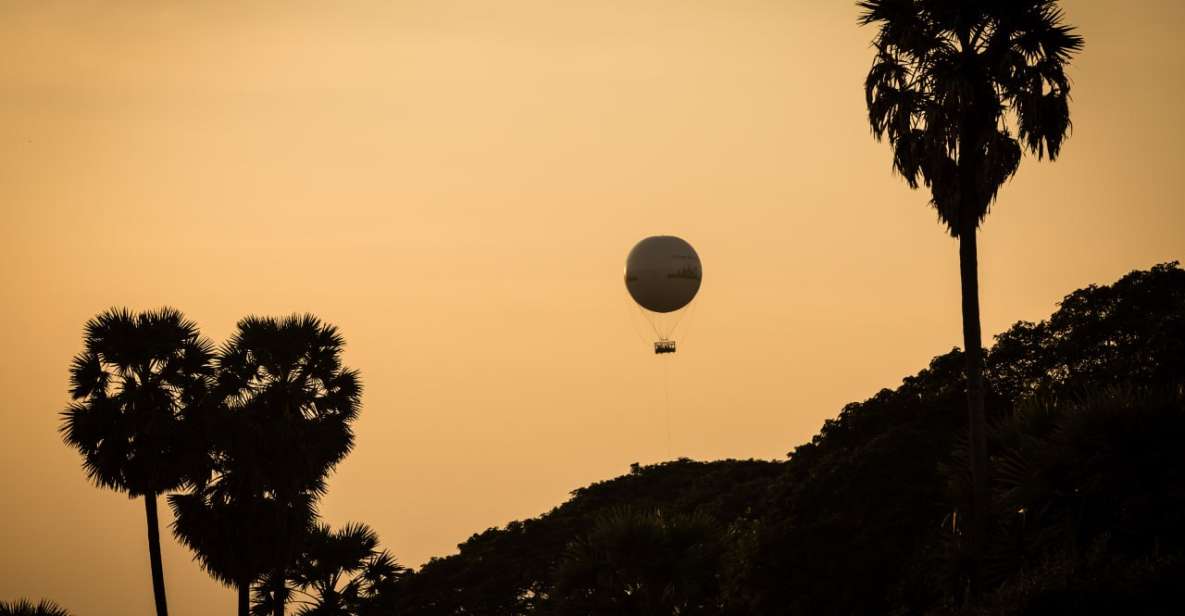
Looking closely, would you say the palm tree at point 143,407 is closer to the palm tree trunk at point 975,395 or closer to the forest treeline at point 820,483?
the forest treeline at point 820,483

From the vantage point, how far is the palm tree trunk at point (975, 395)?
26781 millimetres

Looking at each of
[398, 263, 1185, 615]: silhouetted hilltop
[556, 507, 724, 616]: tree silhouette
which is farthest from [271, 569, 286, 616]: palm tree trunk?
[556, 507, 724, 616]: tree silhouette

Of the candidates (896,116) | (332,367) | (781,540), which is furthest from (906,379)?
(896,116)

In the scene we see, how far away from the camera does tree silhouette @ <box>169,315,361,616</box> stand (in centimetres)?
4247

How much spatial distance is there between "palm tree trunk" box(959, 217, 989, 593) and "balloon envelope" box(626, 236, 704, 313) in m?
35.6

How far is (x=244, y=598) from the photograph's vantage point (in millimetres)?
42188

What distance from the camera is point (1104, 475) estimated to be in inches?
1041

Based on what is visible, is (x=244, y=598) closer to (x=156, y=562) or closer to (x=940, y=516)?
(x=156, y=562)

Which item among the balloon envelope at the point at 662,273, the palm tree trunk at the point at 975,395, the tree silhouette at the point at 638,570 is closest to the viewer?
the palm tree trunk at the point at 975,395

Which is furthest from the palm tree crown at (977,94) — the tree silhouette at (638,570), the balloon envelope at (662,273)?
the balloon envelope at (662,273)

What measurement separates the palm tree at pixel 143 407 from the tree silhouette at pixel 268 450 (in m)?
0.96

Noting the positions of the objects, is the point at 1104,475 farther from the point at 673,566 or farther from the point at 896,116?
the point at 673,566

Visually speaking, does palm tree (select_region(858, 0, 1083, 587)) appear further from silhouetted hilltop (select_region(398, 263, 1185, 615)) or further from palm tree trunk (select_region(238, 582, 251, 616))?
palm tree trunk (select_region(238, 582, 251, 616))

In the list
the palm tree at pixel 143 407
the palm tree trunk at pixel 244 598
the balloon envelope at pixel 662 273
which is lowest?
the palm tree trunk at pixel 244 598
